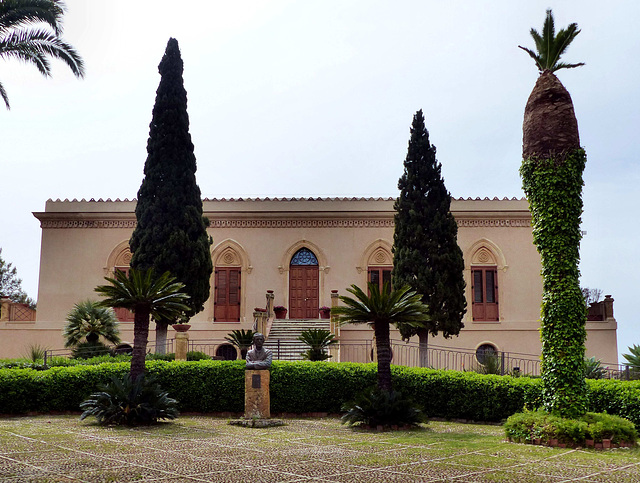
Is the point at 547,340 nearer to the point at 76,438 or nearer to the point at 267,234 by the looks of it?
the point at 76,438

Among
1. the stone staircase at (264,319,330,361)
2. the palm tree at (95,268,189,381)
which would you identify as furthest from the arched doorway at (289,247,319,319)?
the palm tree at (95,268,189,381)

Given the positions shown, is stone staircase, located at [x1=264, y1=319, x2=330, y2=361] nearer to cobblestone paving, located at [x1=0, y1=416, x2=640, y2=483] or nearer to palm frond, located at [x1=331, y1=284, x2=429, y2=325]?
palm frond, located at [x1=331, y1=284, x2=429, y2=325]

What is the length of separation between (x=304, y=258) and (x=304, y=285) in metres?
1.02

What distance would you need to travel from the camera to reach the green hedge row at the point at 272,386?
13.8m

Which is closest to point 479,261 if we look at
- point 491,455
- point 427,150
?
point 427,150

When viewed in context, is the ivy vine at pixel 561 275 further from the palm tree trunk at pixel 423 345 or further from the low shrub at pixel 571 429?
the palm tree trunk at pixel 423 345

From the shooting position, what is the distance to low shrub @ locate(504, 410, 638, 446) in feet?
31.1

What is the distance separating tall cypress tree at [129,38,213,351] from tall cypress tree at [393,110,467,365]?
6.10 m

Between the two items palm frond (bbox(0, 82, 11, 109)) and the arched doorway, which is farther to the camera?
the arched doorway

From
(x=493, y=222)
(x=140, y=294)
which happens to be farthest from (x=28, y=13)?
(x=493, y=222)

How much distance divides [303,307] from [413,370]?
370 inches

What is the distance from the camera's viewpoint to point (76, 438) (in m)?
10.0

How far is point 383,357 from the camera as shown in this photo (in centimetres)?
1266

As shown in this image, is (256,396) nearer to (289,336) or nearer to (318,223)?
(289,336)
